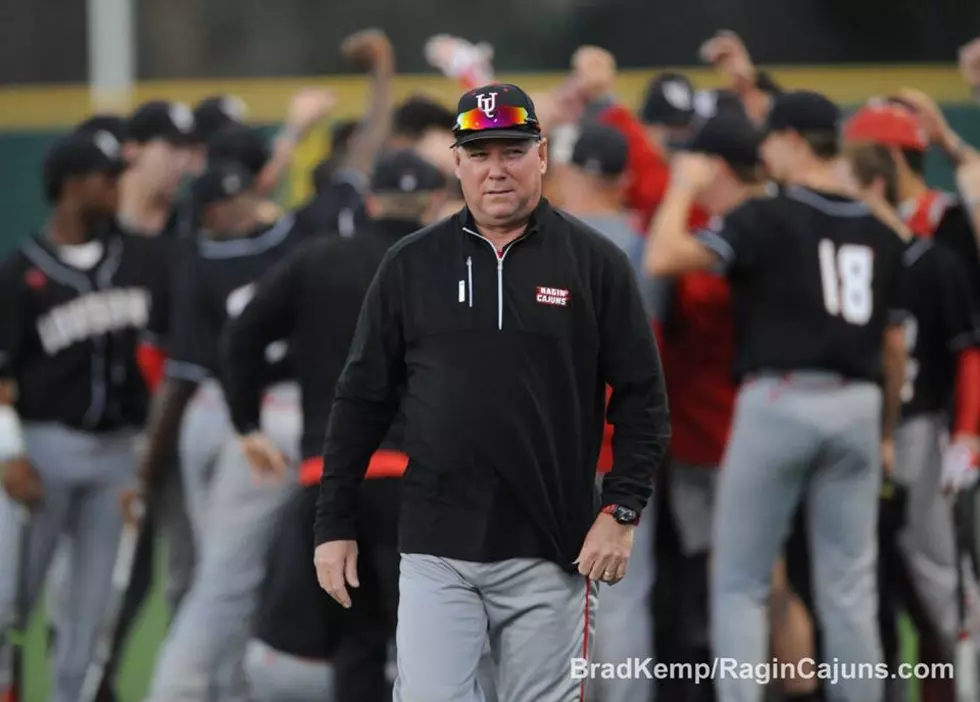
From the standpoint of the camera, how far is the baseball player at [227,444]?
5.66 m

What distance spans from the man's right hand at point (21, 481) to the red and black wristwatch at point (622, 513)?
2.70m

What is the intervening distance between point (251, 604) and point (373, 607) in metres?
1.23

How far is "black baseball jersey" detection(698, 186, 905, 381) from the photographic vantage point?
5.21 metres

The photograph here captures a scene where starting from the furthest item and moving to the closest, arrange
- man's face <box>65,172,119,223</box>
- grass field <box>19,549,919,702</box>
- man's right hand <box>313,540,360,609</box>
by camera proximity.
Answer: grass field <box>19,549,919,702</box>
man's face <box>65,172,119,223</box>
man's right hand <box>313,540,360,609</box>

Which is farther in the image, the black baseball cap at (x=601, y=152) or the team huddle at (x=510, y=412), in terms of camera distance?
the black baseball cap at (x=601, y=152)

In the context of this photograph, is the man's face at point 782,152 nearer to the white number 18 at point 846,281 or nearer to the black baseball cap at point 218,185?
the white number 18 at point 846,281

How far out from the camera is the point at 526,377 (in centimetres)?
373

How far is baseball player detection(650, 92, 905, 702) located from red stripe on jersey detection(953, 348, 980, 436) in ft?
1.72

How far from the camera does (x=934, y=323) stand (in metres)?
5.90

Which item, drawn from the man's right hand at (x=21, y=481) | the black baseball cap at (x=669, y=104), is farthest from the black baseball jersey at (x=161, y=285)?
the black baseball cap at (x=669, y=104)

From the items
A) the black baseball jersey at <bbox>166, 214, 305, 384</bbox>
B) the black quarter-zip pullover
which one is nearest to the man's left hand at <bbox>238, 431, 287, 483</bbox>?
the black baseball jersey at <bbox>166, 214, 305, 384</bbox>

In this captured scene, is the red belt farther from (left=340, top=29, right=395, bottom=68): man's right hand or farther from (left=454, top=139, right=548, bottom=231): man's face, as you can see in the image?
(left=340, top=29, right=395, bottom=68): man's right hand

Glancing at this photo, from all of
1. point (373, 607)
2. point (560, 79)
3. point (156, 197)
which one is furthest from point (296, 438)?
point (560, 79)

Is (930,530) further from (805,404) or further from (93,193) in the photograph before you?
(93,193)
